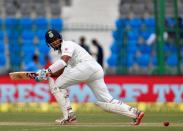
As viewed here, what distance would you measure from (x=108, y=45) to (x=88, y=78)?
43.5ft

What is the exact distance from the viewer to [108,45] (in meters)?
26.7

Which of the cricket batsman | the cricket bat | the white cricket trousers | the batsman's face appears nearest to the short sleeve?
the cricket batsman

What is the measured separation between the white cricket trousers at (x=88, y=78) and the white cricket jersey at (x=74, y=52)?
0.08 meters

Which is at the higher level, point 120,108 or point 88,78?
point 88,78

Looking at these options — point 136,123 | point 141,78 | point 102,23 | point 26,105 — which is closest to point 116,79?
point 141,78

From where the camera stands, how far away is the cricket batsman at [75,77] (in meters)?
13.2

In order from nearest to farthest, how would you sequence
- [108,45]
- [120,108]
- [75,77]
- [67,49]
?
[67,49], [120,108], [75,77], [108,45]

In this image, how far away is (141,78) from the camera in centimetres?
2197

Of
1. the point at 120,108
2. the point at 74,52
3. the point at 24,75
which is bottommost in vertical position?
the point at 120,108

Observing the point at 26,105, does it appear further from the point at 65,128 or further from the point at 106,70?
the point at 65,128

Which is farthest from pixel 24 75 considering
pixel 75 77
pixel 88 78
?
pixel 88 78

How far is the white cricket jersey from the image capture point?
13164 mm

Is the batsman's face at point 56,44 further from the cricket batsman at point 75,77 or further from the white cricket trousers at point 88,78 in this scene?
the white cricket trousers at point 88,78

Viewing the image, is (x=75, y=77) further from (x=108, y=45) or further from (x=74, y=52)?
(x=108, y=45)
